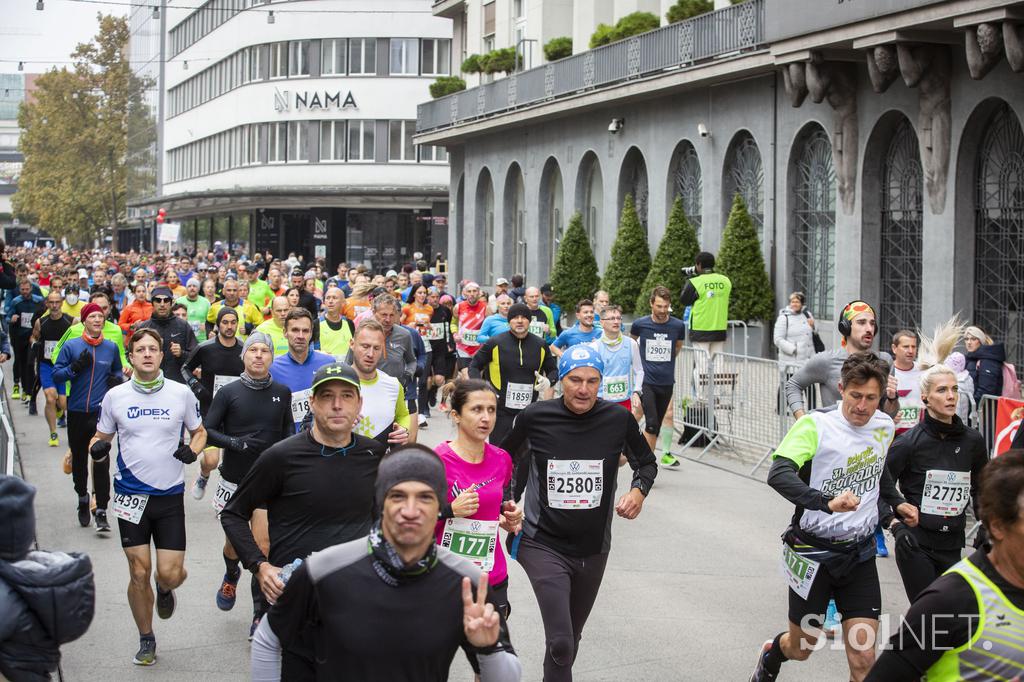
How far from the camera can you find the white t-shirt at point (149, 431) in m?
8.59

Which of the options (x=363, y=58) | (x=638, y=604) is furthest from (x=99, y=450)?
(x=363, y=58)

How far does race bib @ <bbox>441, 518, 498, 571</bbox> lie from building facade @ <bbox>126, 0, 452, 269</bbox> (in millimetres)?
53749

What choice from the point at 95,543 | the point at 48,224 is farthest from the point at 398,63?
the point at 95,543

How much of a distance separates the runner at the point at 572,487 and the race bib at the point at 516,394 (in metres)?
5.09

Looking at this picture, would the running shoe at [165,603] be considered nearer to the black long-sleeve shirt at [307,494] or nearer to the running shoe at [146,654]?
the running shoe at [146,654]

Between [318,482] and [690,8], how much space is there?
22.4m

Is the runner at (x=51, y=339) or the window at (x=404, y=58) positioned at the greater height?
the window at (x=404, y=58)

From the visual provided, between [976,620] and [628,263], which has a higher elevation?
[628,263]

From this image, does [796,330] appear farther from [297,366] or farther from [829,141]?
[297,366]

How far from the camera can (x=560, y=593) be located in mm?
6922

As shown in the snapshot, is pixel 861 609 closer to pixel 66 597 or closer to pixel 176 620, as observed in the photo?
pixel 66 597

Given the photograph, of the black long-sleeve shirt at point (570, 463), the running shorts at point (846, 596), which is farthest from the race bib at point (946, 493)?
the black long-sleeve shirt at point (570, 463)

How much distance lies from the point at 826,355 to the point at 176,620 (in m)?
4.66

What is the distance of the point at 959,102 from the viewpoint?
20.1 meters
